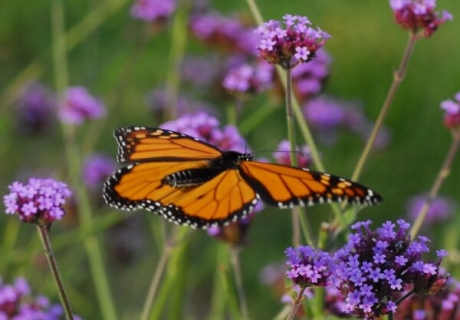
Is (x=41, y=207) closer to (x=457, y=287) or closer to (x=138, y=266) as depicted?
(x=457, y=287)

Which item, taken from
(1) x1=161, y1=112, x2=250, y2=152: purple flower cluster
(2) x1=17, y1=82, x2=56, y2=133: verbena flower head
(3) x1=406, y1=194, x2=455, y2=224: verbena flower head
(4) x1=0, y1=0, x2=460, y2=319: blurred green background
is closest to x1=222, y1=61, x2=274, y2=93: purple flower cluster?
(1) x1=161, y1=112, x2=250, y2=152: purple flower cluster

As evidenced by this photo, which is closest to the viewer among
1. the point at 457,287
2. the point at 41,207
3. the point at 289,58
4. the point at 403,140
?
the point at 41,207

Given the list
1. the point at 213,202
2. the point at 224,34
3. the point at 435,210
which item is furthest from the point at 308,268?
the point at 435,210

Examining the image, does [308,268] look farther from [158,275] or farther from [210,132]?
[210,132]

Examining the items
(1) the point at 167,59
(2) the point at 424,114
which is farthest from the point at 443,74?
(1) the point at 167,59

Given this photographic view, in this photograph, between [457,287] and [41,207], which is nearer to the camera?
[41,207]

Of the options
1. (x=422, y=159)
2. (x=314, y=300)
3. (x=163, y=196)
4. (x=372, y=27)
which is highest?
(x=372, y=27)
